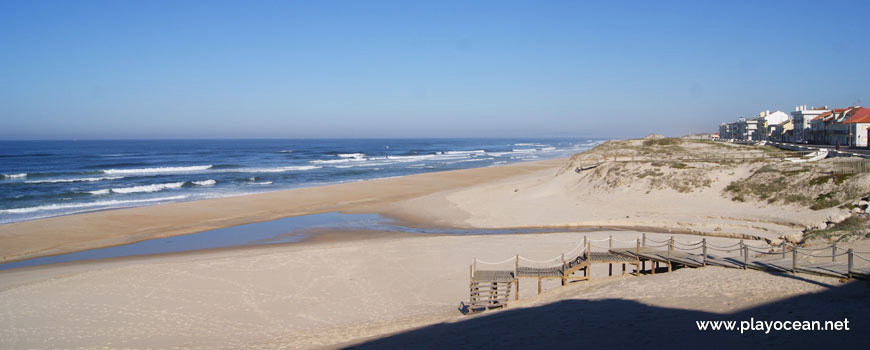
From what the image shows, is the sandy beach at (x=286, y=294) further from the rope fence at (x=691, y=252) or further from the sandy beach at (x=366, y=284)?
the rope fence at (x=691, y=252)

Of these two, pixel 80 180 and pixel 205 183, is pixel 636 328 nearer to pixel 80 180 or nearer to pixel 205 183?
pixel 205 183

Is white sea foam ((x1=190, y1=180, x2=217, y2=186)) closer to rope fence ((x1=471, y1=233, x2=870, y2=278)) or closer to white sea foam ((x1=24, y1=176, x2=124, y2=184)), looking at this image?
white sea foam ((x1=24, y1=176, x2=124, y2=184))

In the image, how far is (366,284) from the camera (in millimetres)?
14398

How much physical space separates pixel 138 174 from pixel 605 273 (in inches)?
1875

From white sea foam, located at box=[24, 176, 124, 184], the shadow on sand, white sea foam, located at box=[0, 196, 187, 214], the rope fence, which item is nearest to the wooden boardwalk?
the rope fence

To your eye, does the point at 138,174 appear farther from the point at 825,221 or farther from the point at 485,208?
the point at 825,221

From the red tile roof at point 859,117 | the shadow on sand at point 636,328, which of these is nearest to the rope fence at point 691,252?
the shadow on sand at point 636,328

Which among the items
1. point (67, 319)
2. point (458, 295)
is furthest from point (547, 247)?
point (67, 319)

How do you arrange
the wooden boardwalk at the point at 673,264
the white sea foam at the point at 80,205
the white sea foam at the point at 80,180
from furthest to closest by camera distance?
1. the white sea foam at the point at 80,180
2. the white sea foam at the point at 80,205
3. the wooden boardwalk at the point at 673,264


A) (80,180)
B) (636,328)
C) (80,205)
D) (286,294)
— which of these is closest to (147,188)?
(80,205)

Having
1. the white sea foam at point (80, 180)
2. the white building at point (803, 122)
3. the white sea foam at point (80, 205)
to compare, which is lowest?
the white sea foam at point (80, 205)

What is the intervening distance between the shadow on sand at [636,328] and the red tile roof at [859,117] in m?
38.1

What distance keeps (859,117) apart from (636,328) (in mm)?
43392

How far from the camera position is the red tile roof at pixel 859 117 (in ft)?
128
